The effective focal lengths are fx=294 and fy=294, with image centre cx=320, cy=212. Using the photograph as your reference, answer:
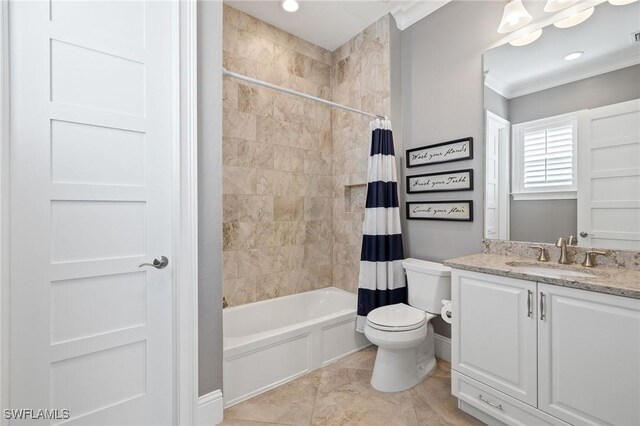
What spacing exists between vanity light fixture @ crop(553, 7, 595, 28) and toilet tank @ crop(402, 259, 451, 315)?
1.63m

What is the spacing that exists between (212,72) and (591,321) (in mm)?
2111

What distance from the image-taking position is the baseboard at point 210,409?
59.5 inches

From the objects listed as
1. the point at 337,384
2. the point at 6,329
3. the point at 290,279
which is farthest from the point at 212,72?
the point at 337,384

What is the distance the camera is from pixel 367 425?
1574mm

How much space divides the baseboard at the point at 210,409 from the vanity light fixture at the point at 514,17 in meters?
2.78

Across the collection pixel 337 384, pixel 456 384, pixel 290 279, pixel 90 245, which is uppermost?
pixel 90 245

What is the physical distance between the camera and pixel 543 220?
181 centimetres

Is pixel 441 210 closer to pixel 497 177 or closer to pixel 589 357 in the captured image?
pixel 497 177

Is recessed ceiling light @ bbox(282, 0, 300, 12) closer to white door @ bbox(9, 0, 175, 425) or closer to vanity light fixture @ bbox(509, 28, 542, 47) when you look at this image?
white door @ bbox(9, 0, 175, 425)

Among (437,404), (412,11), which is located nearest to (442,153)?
(412,11)

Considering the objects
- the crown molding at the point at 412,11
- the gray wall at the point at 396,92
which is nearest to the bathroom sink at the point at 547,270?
the gray wall at the point at 396,92

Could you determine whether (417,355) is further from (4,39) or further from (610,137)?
(4,39)

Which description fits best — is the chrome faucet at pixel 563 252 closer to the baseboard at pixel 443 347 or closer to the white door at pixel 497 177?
the white door at pixel 497 177

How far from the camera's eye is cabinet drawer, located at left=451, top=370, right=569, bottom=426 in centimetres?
136
